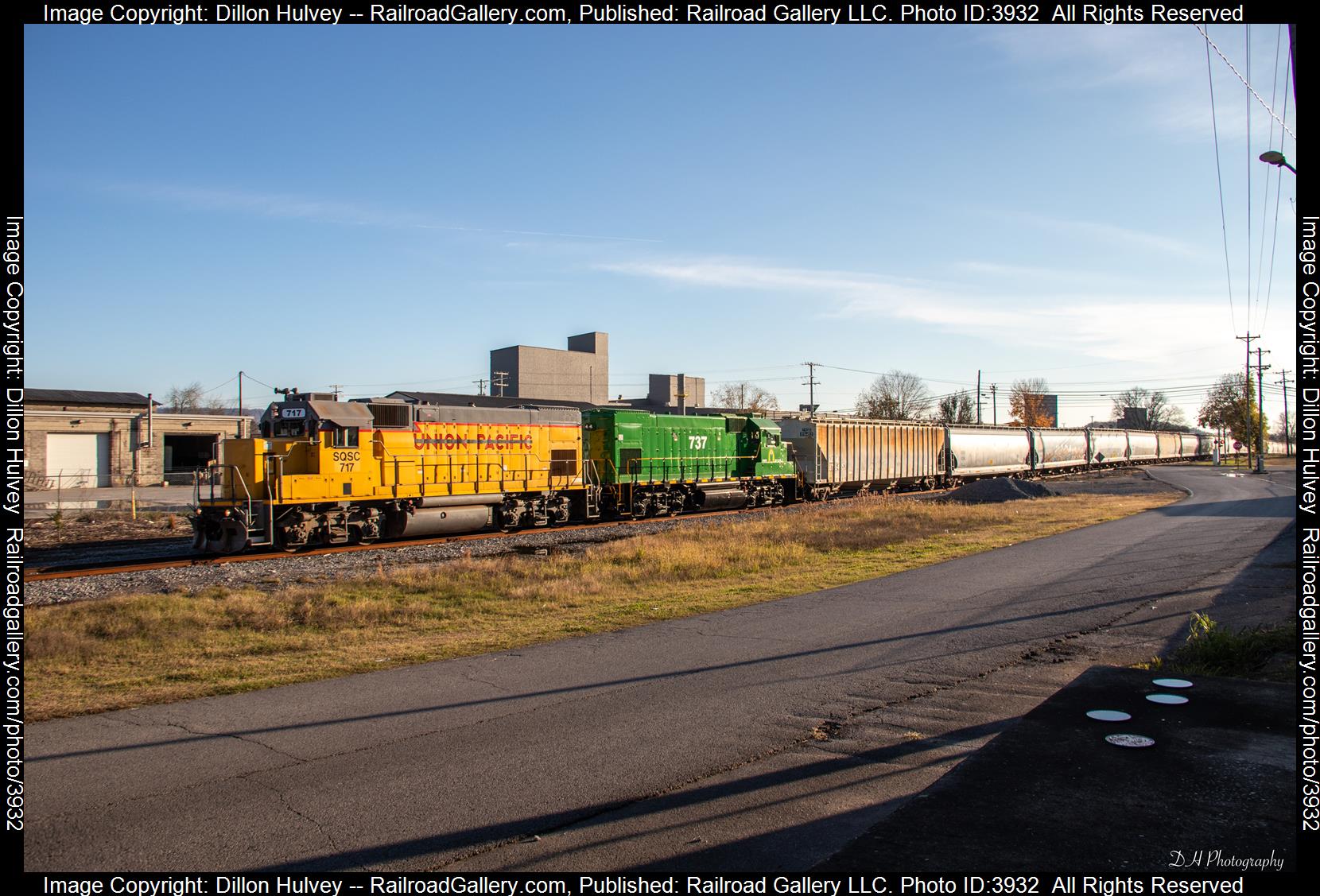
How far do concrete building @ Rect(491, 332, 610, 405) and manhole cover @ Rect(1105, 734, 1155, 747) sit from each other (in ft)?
273

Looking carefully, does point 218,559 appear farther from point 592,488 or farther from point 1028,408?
point 1028,408

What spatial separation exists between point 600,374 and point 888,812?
320 ft

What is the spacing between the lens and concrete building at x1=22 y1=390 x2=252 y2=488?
4628 centimetres

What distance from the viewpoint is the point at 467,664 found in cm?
903

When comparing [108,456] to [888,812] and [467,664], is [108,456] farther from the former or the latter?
[888,812]

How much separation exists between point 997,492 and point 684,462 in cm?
1692

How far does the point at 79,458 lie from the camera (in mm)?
48625

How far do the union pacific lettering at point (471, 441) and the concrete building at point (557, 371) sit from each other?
62.2 m

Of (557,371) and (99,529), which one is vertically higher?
(557,371)

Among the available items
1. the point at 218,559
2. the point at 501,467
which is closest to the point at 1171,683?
the point at 218,559

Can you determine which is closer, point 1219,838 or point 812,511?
point 1219,838

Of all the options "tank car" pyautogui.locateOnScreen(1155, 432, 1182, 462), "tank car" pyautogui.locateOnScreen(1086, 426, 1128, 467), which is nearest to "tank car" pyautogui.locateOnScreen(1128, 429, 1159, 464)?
"tank car" pyautogui.locateOnScreen(1155, 432, 1182, 462)

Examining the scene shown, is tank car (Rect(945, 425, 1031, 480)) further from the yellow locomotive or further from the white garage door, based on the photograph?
the white garage door
